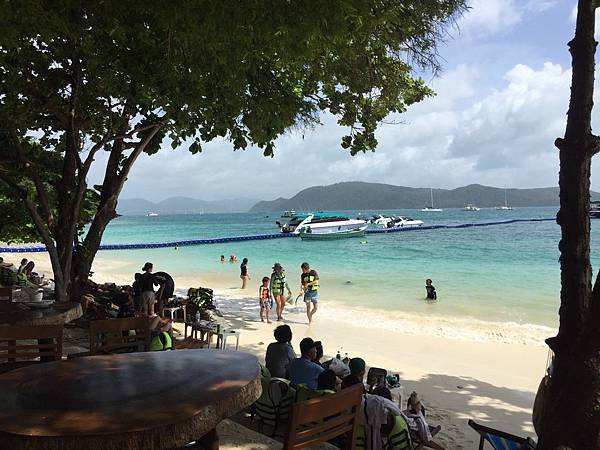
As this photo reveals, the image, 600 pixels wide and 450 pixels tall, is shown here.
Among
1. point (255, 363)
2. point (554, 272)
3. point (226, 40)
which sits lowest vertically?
point (554, 272)

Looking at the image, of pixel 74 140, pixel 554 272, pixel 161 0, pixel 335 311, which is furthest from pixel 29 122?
pixel 554 272

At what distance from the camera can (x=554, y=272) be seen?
25141 mm

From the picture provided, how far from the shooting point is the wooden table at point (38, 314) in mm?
4312

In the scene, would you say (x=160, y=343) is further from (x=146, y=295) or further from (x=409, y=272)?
(x=409, y=272)

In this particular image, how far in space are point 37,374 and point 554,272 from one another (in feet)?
88.4

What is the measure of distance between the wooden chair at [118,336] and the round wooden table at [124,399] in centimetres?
111

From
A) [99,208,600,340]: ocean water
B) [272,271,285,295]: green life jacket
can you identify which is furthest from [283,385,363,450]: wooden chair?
[99,208,600,340]: ocean water

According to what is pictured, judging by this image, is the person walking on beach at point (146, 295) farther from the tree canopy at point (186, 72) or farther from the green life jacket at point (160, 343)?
the green life jacket at point (160, 343)

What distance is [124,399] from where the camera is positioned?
2.32 m

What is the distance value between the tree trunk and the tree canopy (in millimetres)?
1442

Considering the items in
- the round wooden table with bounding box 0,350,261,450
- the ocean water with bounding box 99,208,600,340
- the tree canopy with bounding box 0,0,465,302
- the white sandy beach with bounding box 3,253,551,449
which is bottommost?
the ocean water with bounding box 99,208,600,340

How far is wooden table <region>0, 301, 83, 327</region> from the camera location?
4312 millimetres

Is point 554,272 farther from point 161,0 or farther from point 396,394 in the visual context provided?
point 161,0

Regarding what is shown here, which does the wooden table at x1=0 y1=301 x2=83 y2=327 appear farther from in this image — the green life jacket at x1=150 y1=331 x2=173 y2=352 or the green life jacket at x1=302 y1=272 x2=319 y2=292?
the green life jacket at x1=302 y1=272 x2=319 y2=292
